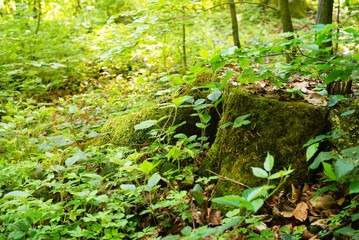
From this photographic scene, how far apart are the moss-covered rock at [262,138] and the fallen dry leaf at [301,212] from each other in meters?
0.21

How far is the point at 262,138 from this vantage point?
206 cm

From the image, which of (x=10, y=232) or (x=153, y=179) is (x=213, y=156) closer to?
(x=153, y=179)

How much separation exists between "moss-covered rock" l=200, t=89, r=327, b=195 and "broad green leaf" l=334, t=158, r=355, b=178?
0.69 m

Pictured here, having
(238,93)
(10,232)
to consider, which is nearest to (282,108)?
(238,93)

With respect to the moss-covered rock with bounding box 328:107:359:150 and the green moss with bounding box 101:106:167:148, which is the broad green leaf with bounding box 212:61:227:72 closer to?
the moss-covered rock with bounding box 328:107:359:150

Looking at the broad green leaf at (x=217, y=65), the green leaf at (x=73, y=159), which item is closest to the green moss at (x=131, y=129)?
the green leaf at (x=73, y=159)

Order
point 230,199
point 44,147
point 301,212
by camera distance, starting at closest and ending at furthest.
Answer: point 230,199, point 301,212, point 44,147

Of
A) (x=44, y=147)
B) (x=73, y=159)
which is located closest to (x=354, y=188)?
(x=73, y=159)

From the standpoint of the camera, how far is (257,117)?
2115 mm

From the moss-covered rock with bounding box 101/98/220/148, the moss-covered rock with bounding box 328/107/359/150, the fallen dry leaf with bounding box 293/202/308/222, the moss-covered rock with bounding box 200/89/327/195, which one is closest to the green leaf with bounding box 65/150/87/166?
the moss-covered rock with bounding box 101/98/220/148

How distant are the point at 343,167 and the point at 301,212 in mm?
615

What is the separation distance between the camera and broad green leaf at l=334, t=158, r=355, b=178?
1.18m

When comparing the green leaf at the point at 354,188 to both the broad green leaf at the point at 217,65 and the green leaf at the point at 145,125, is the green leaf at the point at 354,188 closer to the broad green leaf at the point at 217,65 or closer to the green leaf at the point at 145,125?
the broad green leaf at the point at 217,65

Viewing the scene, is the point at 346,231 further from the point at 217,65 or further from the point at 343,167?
the point at 217,65
